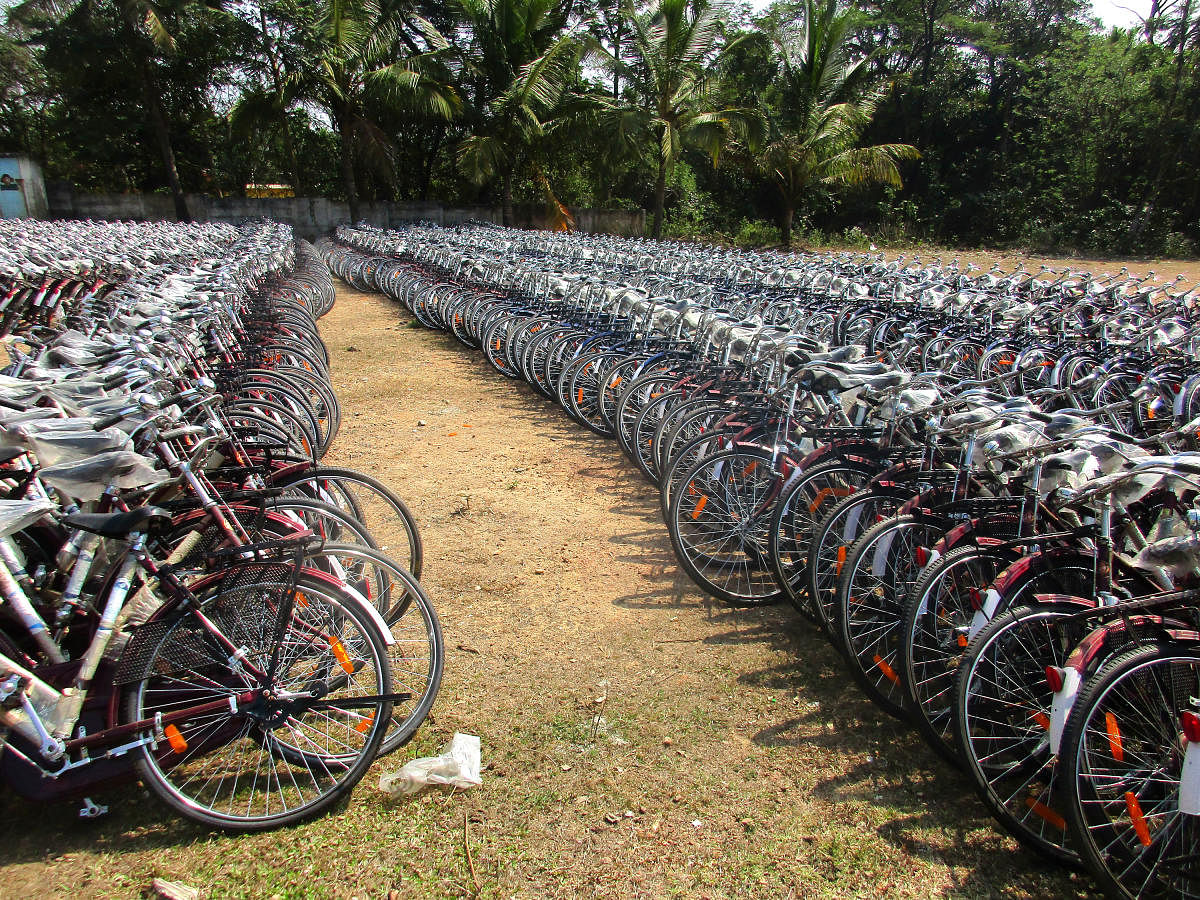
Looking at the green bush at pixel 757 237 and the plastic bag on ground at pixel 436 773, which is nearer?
the plastic bag on ground at pixel 436 773

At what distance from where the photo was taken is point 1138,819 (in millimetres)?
1910

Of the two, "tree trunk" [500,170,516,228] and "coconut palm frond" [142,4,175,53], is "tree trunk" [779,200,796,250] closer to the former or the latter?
"tree trunk" [500,170,516,228]

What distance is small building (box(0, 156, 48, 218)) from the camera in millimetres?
21531

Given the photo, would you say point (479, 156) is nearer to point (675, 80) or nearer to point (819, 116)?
point (675, 80)

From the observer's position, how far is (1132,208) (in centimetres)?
2191

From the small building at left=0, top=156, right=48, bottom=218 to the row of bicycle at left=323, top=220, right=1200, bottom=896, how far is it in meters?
24.1

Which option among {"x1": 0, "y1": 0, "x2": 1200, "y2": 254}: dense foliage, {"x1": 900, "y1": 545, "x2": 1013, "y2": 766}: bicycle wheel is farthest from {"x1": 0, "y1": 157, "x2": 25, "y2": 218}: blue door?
{"x1": 900, "y1": 545, "x2": 1013, "y2": 766}: bicycle wheel

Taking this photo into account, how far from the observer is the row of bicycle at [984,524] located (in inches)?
78.8

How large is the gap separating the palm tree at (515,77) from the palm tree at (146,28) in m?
8.63

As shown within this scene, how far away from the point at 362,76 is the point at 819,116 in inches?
467

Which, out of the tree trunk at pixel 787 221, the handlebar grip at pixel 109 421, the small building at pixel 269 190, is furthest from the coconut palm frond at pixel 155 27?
the handlebar grip at pixel 109 421

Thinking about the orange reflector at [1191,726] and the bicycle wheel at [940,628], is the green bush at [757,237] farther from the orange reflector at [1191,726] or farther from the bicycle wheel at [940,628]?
the orange reflector at [1191,726]

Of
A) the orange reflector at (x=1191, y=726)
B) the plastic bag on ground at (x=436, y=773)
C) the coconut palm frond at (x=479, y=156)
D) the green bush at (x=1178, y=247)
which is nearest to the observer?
the orange reflector at (x=1191, y=726)

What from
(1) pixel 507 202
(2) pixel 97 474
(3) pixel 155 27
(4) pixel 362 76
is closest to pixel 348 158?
(4) pixel 362 76
